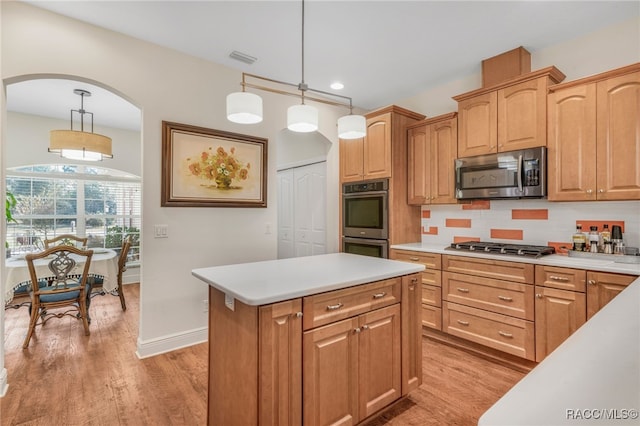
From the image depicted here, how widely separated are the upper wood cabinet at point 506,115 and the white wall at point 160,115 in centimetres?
209

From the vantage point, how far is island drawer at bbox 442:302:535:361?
7.96 ft

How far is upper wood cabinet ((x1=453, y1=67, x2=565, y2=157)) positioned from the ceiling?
0.37 meters

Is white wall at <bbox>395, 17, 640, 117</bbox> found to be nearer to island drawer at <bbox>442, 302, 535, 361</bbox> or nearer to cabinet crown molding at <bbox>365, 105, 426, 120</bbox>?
cabinet crown molding at <bbox>365, 105, 426, 120</bbox>

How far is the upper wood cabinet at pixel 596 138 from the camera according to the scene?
220 cm

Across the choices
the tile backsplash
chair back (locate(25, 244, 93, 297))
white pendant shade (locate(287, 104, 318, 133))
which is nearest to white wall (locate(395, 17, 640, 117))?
the tile backsplash

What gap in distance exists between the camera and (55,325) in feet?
11.2

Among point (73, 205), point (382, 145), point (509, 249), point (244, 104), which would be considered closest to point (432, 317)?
point (509, 249)

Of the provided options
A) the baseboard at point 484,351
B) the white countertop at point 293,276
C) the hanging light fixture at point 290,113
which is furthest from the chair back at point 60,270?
the baseboard at point 484,351

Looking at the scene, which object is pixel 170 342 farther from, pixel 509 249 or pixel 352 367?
pixel 509 249

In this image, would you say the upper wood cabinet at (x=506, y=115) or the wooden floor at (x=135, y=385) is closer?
the wooden floor at (x=135, y=385)

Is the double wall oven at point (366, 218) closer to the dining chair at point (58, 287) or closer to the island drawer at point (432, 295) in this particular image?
the island drawer at point (432, 295)

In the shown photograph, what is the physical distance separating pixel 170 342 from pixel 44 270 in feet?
5.48

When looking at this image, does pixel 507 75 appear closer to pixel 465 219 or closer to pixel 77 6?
pixel 465 219

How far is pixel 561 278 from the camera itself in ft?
7.41
